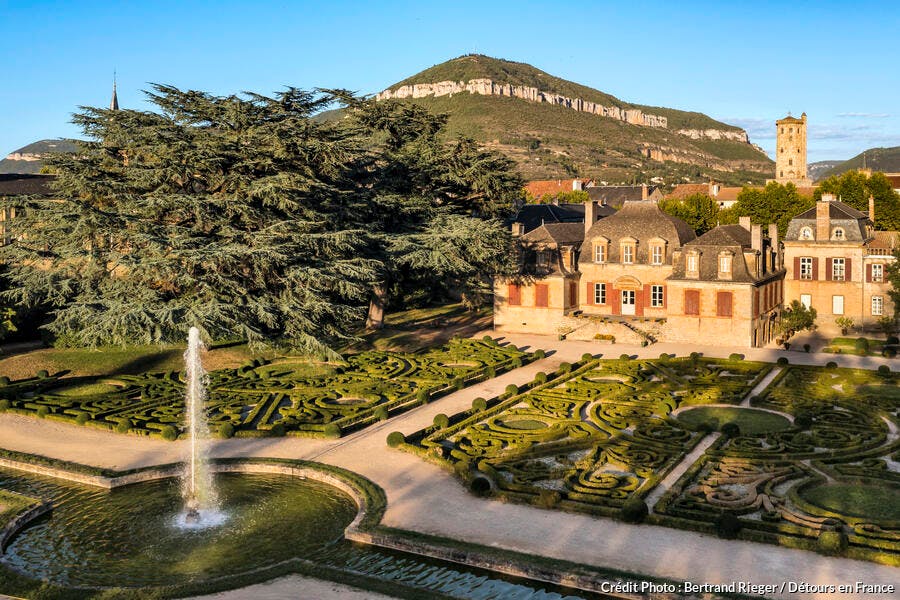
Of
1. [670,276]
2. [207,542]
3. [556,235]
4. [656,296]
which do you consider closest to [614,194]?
[556,235]

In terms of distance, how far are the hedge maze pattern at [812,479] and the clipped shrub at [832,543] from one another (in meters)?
0.02

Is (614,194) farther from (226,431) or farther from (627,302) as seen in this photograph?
(226,431)

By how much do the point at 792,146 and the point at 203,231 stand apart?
123 m

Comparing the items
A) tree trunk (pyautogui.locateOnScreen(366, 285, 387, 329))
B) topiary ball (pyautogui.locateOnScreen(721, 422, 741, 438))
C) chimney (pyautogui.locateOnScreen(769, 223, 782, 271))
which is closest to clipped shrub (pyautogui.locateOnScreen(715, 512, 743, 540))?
topiary ball (pyautogui.locateOnScreen(721, 422, 741, 438))

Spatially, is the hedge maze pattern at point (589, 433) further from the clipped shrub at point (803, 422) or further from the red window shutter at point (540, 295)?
the red window shutter at point (540, 295)

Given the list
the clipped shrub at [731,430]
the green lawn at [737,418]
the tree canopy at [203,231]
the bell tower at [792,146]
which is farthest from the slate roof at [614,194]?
the clipped shrub at [731,430]

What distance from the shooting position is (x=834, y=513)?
67.9ft

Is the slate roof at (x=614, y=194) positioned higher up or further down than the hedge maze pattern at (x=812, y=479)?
higher up

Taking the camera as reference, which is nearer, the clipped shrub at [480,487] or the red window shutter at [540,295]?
the clipped shrub at [480,487]

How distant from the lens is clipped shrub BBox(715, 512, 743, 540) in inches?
770

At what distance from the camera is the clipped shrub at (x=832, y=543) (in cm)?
1838

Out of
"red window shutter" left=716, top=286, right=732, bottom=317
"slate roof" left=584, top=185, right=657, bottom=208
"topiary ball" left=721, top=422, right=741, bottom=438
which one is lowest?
"topiary ball" left=721, top=422, right=741, bottom=438

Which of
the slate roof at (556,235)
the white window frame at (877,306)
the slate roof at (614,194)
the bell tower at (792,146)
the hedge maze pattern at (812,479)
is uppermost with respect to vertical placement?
the bell tower at (792,146)

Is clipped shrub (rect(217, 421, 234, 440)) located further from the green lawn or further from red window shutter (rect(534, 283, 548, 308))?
red window shutter (rect(534, 283, 548, 308))
